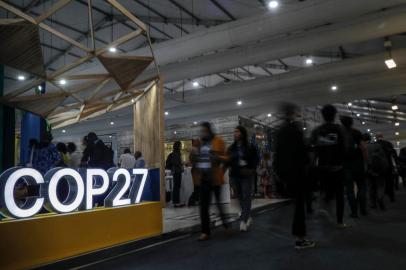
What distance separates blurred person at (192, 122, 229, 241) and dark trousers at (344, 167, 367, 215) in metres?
2.29

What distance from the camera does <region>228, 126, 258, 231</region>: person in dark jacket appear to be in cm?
558

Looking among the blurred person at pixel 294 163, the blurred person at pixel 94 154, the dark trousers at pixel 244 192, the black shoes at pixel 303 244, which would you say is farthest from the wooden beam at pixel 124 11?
the black shoes at pixel 303 244

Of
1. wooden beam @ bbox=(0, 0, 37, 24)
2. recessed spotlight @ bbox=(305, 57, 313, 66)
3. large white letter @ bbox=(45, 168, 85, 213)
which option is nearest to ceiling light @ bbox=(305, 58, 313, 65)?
recessed spotlight @ bbox=(305, 57, 313, 66)

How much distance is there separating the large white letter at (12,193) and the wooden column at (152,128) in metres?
4.41

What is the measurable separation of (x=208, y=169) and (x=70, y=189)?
70.6 inches

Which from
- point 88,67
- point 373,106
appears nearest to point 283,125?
point 88,67

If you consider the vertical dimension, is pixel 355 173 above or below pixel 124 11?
below

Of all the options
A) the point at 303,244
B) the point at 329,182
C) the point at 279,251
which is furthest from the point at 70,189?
the point at 329,182

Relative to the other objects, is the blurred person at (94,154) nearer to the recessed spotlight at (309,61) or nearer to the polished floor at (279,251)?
the polished floor at (279,251)

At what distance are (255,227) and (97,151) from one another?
353 centimetres

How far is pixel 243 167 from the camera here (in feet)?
18.3

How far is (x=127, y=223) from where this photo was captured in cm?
489

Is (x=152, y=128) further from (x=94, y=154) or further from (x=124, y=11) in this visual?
(x=124, y=11)

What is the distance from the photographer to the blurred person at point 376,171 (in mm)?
7430
